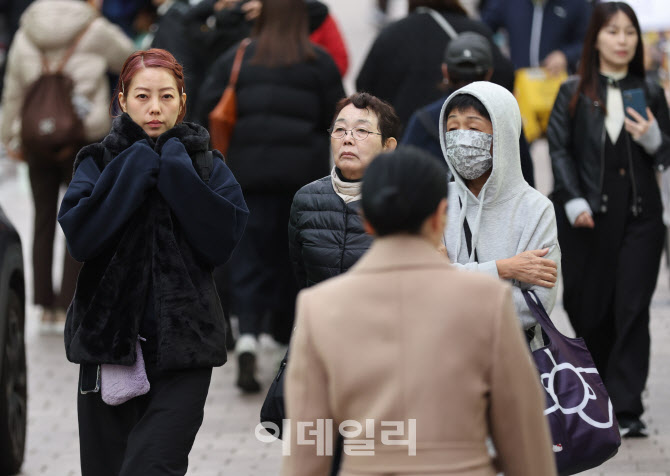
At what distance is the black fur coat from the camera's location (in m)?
4.61

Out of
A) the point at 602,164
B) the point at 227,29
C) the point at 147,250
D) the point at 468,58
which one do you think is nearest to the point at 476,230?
the point at 147,250

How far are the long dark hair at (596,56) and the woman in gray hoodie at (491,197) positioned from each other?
2.06 metres

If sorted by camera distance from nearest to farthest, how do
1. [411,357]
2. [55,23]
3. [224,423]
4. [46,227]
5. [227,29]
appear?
1. [411,357]
2. [224,423]
3. [227,29]
4. [55,23]
5. [46,227]

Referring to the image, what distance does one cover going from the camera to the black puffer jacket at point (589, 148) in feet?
22.8

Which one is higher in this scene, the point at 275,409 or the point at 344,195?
the point at 344,195

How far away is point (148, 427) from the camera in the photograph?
462cm

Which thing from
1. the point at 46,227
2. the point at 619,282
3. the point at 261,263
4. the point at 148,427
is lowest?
the point at 46,227

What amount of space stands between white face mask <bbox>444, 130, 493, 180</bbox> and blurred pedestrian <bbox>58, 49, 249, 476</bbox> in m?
0.80

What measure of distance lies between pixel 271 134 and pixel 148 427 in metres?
3.82

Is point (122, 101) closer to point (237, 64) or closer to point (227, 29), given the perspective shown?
point (237, 64)

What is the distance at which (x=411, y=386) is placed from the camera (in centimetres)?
311

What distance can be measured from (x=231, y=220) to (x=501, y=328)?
176 centimetres

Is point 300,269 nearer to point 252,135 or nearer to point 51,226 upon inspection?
point 252,135

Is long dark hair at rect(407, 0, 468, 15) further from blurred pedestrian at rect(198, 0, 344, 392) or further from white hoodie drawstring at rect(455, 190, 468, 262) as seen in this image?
white hoodie drawstring at rect(455, 190, 468, 262)
